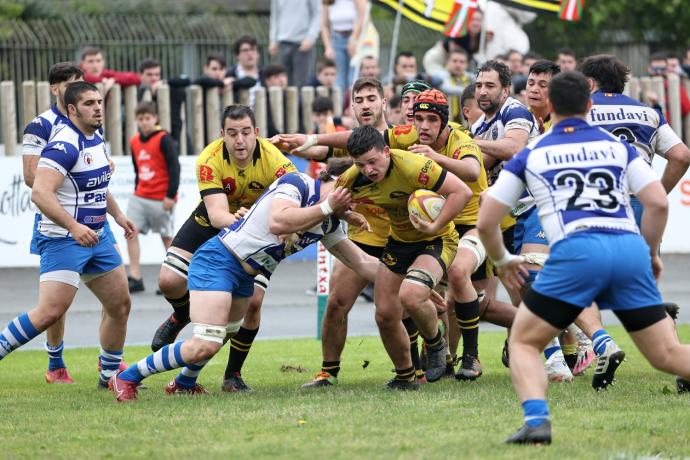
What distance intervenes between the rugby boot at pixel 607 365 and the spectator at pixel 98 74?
32.0ft

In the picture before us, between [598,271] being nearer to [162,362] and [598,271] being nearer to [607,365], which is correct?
[607,365]

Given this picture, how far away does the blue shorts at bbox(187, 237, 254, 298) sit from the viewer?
8906 mm

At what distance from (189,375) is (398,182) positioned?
2.06 meters

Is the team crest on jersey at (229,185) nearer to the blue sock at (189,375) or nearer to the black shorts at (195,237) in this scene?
the black shorts at (195,237)

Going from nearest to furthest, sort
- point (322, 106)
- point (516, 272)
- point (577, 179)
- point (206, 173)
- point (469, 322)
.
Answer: point (577, 179)
point (516, 272)
point (206, 173)
point (469, 322)
point (322, 106)

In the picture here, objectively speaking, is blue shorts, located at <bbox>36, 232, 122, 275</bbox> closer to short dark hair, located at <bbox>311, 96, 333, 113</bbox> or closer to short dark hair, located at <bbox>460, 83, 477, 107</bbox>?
short dark hair, located at <bbox>460, 83, 477, 107</bbox>

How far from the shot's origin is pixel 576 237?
6914mm

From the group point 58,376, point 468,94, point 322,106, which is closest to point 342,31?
point 322,106

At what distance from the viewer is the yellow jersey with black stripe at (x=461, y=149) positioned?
9.59 meters

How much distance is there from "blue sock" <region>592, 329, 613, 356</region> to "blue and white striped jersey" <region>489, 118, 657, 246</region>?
241 centimetres

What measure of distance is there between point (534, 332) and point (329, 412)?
189 cm

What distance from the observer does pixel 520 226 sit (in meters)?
10.4

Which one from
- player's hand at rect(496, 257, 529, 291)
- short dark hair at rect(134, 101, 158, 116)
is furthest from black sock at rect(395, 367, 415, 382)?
short dark hair at rect(134, 101, 158, 116)

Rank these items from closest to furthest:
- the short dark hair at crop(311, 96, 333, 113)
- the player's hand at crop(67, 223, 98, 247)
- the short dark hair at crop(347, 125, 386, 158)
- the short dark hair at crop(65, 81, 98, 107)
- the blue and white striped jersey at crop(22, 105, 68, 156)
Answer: the short dark hair at crop(347, 125, 386, 158) → the player's hand at crop(67, 223, 98, 247) → the short dark hair at crop(65, 81, 98, 107) → the blue and white striped jersey at crop(22, 105, 68, 156) → the short dark hair at crop(311, 96, 333, 113)
